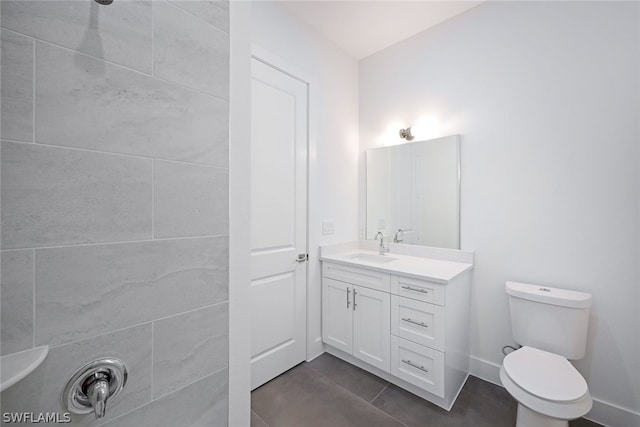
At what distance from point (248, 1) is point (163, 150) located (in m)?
0.71

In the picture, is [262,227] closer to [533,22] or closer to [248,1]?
[248,1]

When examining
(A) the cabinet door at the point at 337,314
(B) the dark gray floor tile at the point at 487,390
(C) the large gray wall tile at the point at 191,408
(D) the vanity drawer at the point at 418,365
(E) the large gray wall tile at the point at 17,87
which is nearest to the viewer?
(E) the large gray wall tile at the point at 17,87

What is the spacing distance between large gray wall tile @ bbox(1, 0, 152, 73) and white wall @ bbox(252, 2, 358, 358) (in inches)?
49.3

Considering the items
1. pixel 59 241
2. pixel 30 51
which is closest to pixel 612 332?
pixel 59 241

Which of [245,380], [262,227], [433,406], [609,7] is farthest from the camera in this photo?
[262,227]

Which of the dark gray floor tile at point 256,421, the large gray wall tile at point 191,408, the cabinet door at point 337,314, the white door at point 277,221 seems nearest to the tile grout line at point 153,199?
the large gray wall tile at point 191,408

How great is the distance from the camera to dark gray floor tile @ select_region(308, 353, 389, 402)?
5.89 feet

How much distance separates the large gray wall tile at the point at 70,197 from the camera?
59cm

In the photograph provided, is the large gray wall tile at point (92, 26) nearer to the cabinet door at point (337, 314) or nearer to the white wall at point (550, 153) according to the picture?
the cabinet door at point (337, 314)

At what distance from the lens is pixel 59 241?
0.64 metres

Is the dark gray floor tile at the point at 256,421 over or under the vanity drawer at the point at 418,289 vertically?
under

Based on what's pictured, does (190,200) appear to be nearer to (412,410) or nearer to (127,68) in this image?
(127,68)

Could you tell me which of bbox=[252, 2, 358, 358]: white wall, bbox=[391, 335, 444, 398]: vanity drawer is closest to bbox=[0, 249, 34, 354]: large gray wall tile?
bbox=[252, 2, 358, 358]: white wall

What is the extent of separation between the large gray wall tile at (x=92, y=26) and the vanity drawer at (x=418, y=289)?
5.65 feet
